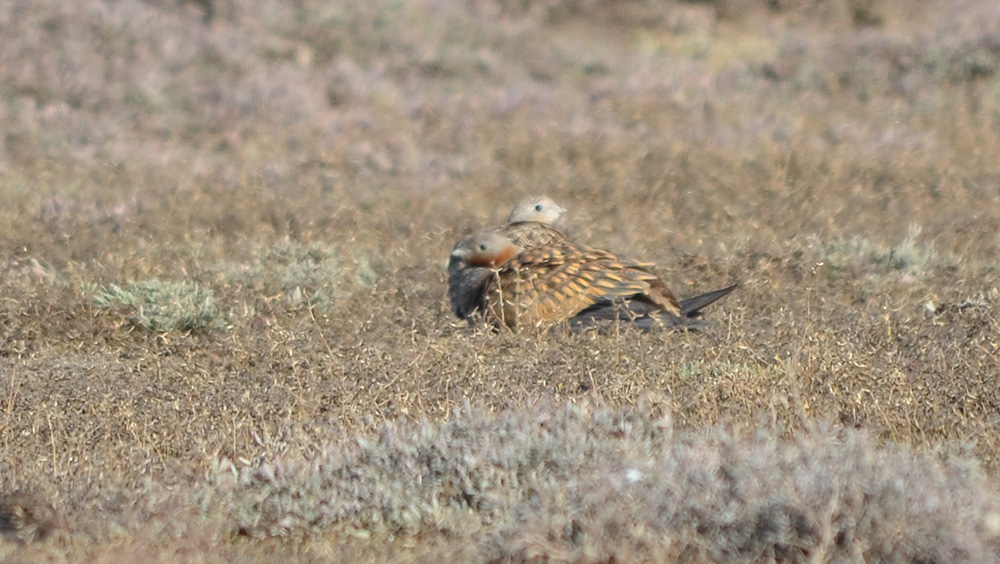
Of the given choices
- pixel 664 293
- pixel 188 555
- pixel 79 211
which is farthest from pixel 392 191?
pixel 188 555

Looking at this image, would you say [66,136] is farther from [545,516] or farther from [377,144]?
[545,516]

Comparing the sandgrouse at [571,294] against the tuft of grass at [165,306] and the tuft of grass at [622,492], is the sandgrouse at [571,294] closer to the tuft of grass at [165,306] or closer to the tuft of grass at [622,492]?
the tuft of grass at [165,306]

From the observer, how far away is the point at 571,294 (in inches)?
280

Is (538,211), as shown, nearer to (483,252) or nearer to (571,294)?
(483,252)

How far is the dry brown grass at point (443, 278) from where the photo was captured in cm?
396

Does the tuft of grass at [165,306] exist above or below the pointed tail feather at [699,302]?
below

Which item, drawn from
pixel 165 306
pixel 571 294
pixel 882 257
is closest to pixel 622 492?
pixel 571 294

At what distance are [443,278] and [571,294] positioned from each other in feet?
7.78

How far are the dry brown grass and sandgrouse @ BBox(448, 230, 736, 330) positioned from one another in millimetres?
316

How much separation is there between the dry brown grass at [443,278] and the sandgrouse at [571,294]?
316 millimetres

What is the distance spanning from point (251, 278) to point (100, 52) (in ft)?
30.5

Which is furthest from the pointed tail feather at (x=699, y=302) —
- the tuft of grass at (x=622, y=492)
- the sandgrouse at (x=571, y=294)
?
the tuft of grass at (x=622, y=492)

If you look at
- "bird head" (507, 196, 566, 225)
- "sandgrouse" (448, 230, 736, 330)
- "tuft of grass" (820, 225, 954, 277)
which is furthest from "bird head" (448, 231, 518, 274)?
→ "tuft of grass" (820, 225, 954, 277)

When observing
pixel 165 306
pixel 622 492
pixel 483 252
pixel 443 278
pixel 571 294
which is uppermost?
pixel 622 492
